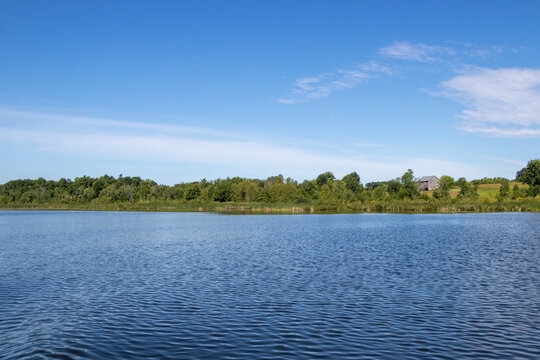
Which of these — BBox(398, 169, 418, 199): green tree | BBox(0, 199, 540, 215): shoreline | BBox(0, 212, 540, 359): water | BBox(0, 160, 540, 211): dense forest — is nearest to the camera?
BBox(0, 212, 540, 359): water

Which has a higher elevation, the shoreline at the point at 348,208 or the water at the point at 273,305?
the shoreline at the point at 348,208

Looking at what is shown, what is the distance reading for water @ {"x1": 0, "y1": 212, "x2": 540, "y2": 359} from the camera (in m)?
12.7

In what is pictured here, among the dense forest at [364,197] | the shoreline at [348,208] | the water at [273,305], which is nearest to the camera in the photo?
the water at [273,305]

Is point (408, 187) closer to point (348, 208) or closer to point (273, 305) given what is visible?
point (348, 208)

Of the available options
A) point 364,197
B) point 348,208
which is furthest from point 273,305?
point 364,197

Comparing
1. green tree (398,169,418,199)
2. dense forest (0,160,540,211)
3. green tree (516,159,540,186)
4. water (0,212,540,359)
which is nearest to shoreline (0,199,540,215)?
dense forest (0,160,540,211)

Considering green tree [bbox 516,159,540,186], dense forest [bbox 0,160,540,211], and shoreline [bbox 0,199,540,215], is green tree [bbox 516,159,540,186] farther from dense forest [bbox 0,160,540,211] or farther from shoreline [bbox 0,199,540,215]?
shoreline [bbox 0,199,540,215]

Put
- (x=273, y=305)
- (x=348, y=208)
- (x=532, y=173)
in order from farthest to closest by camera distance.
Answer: (x=532, y=173)
(x=348, y=208)
(x=273, y=305)

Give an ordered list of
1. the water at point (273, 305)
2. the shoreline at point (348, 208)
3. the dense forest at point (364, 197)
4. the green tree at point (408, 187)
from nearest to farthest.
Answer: the water at point (273, 305)
the shoreline at point (348, 208)
the dense forest at point (364, 197)
the green tree at point (408, 187)

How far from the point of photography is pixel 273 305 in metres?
17.4

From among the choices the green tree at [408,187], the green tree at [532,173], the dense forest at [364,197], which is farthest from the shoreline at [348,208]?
the green tree at [532,173]

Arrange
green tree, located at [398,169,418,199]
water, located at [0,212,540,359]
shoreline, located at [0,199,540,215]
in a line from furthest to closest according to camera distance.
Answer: green tree, located at [398,169,418,199], shoreline, located at [0,199,540,215], water, located at [0,212,540,359]

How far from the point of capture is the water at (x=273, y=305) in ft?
41.6

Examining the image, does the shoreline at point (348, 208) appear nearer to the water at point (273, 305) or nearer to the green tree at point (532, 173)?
the green tree at point (532, 173)
